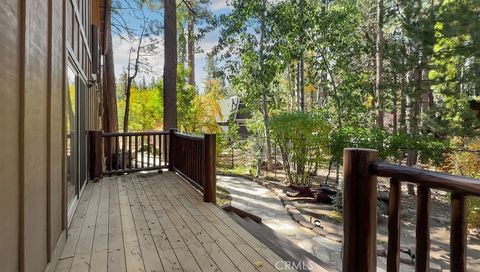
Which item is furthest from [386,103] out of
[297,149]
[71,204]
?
[71,204]

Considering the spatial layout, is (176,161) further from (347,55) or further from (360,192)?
(347,55)

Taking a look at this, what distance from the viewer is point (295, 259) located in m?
2.54

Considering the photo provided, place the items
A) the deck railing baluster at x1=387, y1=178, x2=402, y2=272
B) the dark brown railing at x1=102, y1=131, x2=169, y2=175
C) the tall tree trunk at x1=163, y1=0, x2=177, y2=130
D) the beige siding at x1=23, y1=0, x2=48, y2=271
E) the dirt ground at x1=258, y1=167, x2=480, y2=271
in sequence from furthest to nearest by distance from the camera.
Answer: the tall tree trunk at x1=163, y1=0, x2=177, y2=130 → the dark brown railing at x1=102, y1=131, x2=169, y2=175 → the dirt ground at x1=258, y1=167, x2=480, y2=271 → the beige siding at x1=23, y1=0, x2=48, y2=271 → the deck railing baluster at x1=387, y1=178, x2=402, y2=272

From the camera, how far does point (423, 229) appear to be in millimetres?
1269

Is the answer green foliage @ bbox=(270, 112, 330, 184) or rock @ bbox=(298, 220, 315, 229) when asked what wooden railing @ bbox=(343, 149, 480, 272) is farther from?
green foliage @ bbox=(270, 112, 330, 184)

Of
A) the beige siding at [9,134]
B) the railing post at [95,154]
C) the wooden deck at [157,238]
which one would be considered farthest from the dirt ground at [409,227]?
the beige siding at [9,134]

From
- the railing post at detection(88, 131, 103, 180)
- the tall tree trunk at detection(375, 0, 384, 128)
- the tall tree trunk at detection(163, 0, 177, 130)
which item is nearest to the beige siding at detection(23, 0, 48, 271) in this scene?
the railing post at detection(88, 131, 103, 180)

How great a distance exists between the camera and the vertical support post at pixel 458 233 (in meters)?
1.13

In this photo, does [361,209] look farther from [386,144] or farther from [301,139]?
[386,144]

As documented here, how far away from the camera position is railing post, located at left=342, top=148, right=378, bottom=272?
150 cm

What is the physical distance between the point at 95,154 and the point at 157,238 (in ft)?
11.7

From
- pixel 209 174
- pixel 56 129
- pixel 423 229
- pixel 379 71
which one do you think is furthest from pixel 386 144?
pixel 56 129

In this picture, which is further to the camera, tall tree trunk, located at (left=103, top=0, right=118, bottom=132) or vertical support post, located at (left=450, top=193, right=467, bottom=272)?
tall tree trunk, located at (left=103, top=0, right=118, bottom=132)

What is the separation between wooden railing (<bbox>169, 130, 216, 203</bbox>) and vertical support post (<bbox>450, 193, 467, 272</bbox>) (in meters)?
3.25
